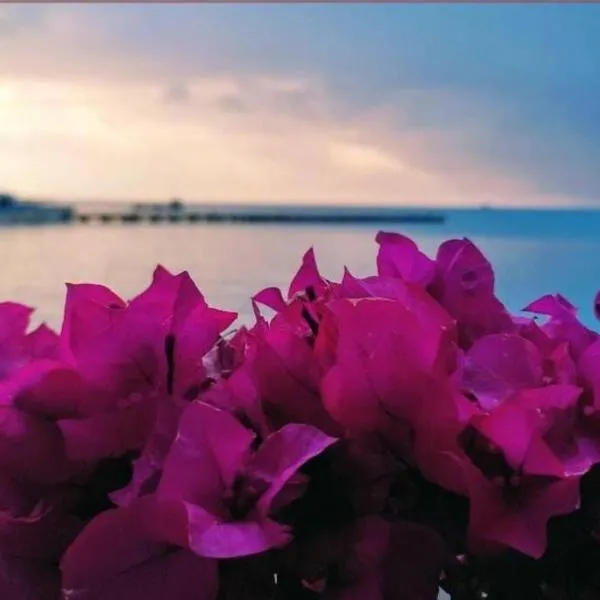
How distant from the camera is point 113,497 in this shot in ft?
0.68

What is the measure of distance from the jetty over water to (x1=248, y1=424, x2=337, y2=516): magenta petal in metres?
3.76

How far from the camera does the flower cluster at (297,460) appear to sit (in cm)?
21

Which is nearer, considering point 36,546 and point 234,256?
point 36,546

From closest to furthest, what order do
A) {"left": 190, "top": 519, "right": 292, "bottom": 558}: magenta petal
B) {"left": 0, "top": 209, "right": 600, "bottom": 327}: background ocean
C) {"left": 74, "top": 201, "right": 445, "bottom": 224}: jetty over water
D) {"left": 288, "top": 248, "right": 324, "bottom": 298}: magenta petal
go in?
{"left": 190, "top": 519, "right": 292, "bottom": 558}: magenta petal → {"left": 288, "top": 248, "right": 324, "bottom": 298}: magenta petal → {"left": 0, "top": 209, "right": 600, "bottom": 327}: background ocean → {"left": 74, "top": 201, "right": 445, "bottom": 224}: jetty over water

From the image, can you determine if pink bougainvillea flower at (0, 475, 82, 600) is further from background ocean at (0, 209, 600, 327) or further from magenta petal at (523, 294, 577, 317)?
background ocean at (0, 209, 600, 327)

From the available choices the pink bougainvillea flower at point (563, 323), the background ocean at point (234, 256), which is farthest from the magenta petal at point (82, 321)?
the background ocean at point (234, 256)

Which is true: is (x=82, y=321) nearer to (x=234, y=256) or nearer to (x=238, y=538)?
(x=238, y=538)

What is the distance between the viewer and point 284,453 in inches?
8.2

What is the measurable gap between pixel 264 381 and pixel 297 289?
0.21ft

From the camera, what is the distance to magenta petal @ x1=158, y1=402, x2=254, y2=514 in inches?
8.1

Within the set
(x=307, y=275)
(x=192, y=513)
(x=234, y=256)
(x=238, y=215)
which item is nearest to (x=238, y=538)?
(x=192, y=513)

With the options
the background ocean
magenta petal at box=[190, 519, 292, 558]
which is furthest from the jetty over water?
magenta petal at box=[190, 519, 292, 558]

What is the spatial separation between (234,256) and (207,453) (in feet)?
10.5

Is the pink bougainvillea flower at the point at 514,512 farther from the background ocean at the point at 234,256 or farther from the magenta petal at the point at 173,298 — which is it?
the background ocean at the point at 234,256
